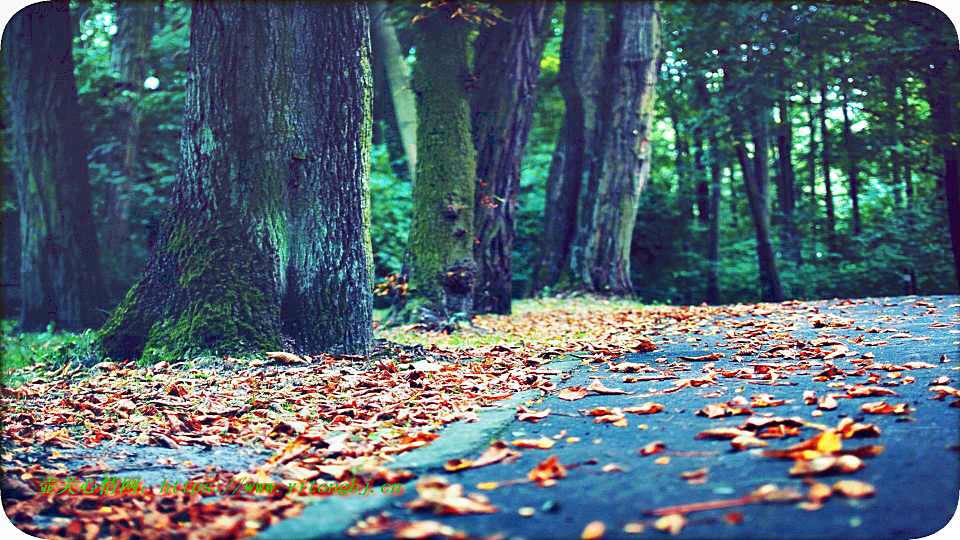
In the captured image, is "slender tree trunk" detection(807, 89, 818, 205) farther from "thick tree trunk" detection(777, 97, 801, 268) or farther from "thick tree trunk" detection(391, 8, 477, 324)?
"thick tree trunk" detection(391, 8, 477, 324)

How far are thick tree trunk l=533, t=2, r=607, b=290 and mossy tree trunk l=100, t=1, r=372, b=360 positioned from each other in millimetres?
7629

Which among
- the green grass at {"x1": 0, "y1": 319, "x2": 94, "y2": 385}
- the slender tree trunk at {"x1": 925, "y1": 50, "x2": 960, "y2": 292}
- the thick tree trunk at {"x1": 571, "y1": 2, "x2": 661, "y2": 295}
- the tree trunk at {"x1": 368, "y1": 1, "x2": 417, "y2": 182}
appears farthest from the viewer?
the thick tree trunk at {"x1": 571, "y1": 2, "x2": 661, "y2": 295}

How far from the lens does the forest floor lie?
6.10ft

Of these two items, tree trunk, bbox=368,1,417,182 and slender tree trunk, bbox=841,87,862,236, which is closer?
tree trunk, bbox=368,1,417,182

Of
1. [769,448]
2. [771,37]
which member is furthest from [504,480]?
[771,37]

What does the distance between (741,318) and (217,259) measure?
16.5 ft

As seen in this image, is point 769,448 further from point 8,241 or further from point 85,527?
point 8,241

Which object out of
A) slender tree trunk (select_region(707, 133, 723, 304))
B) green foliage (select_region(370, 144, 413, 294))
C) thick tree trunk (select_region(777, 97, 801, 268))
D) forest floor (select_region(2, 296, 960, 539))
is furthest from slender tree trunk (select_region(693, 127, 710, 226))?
forest floor (select_region(2, 296, 960, 539))

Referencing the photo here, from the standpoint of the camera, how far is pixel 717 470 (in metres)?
2.12

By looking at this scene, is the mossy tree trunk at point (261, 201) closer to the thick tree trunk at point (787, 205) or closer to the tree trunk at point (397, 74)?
the tree trunk at point (397, 74)

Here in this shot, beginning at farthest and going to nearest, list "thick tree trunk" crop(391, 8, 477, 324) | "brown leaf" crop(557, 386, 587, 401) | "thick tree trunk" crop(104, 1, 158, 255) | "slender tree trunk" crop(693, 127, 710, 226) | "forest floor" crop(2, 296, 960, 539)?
"slender tree trunk" crop(693, 127, 710, 226) < "thick tree trunk" crop(104, 1, 158, 255) < "thick tree trunk" crop(391, 8, 477, 324) < "brown leaf" crop(557, 386, 587, 401) < "forest floor" crop(2, 296, 960, 539)

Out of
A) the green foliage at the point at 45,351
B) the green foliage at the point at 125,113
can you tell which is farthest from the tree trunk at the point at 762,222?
the green foliage at the point at 45,351

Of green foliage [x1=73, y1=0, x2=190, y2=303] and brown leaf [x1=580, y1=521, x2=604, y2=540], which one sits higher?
green foliage [x1=73, y1=0, x2=190, y2=303]

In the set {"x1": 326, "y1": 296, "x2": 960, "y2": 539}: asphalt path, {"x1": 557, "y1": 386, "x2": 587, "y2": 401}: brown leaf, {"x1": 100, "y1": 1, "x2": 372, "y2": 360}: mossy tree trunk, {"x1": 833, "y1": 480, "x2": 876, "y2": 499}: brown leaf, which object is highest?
{"x1": 100, "y1": 1, "x2": 372, "y2": 360}: mossy tree trunk
